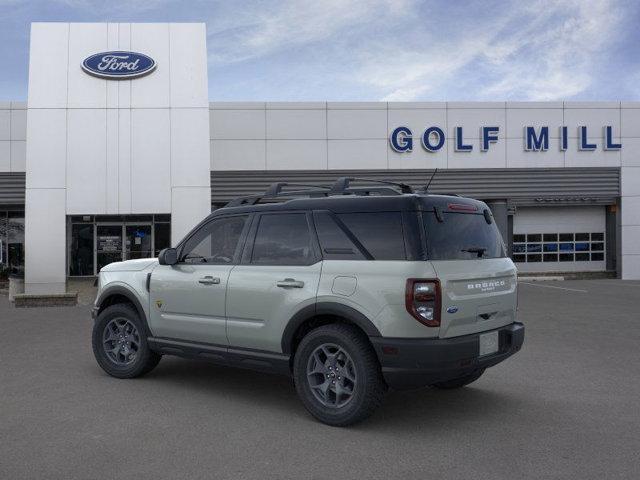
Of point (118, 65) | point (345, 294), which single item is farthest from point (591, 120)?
point (345, 294)

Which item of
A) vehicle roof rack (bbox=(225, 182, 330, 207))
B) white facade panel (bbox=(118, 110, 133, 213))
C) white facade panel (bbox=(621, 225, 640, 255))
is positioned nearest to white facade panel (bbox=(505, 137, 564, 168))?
white facade panel (bbox=(621, 225, 640, 255))

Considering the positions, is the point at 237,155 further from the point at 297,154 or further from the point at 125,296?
the point at 125,296

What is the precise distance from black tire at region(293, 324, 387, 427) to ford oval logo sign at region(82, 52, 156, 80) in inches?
582

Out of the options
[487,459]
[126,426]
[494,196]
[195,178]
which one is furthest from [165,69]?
[487,459]

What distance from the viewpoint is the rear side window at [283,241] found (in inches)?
210

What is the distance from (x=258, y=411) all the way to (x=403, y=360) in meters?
1.54

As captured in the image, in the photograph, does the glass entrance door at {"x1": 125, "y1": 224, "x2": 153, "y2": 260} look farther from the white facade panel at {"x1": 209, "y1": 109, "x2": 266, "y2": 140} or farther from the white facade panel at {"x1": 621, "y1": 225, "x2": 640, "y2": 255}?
the white facade panel at {"x1": 621, "y1": 225, "x2": 640, "y2": 255}

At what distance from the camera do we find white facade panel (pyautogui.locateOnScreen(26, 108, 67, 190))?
56.9 ft

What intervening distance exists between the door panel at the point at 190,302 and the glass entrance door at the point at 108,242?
18218 mm

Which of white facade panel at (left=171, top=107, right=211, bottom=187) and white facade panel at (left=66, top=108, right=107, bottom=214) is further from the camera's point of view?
white facade panel at (left=171, top=107, right=211, bottom=187)

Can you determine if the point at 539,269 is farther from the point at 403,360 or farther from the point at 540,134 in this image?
the point at 403,360

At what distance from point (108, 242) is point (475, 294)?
21.0 m

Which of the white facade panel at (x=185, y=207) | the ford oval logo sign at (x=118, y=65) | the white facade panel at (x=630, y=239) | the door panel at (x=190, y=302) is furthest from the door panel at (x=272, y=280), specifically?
the white facade panel at (x=630, y=239)

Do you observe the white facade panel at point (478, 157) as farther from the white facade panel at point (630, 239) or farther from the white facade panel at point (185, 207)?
the white facade panel at point (185, 207)
